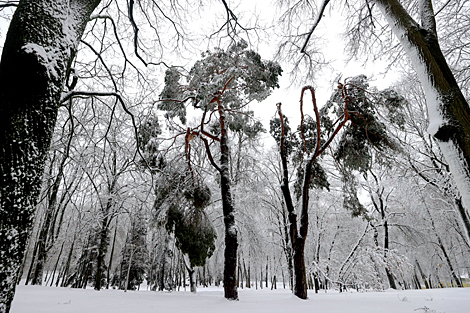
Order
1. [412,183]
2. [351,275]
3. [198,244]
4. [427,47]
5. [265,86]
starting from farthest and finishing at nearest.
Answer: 1. [412,183]
2. [351,275]
3. [198,244]
4. [265,86]
5. [427,47]

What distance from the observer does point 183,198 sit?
6613 mm

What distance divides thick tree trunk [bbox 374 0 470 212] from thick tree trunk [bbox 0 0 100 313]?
12.1ft

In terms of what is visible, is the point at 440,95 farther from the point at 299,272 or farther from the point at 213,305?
the point at 299,272

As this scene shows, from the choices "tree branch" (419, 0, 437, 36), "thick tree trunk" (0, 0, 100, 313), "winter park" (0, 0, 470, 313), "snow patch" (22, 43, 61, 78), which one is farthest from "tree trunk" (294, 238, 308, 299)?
"snow patch" (22, 43, 61, 78)

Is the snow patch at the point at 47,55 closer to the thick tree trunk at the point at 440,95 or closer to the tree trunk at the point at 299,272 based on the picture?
the thick tree trunk at the point at 440,95

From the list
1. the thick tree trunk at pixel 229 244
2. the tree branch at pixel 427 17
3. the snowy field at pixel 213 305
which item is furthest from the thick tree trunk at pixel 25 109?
the thick tree trunk at pixel 229 244

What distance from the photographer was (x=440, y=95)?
2512mm

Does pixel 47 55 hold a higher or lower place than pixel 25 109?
higher

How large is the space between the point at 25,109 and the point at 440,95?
3879mm

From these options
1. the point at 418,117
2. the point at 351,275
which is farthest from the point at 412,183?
the point at 351,275

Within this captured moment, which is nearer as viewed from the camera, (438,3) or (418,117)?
(438,3)

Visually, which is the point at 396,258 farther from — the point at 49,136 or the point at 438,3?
the point at 49,136

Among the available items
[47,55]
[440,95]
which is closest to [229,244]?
[440,95]

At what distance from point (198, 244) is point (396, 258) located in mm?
8893
